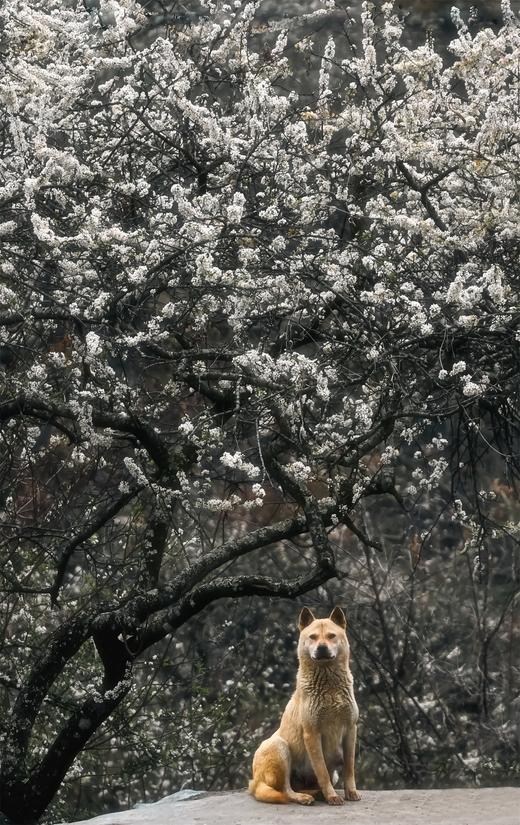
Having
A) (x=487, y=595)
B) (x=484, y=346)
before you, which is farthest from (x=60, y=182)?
(x=487, y=595)

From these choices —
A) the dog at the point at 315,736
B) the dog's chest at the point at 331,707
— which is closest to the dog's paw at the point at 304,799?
the dog at the point at 315,736

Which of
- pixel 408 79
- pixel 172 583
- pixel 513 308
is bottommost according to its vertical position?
pixel 172 583

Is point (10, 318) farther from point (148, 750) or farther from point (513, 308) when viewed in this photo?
point (148, 750)

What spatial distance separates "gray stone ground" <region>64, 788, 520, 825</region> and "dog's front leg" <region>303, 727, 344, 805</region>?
0.23 ft

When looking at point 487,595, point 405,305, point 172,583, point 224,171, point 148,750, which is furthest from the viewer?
point 487,595

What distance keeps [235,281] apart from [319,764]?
2874 millimetres

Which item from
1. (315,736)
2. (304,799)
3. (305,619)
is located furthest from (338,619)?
(304,799)

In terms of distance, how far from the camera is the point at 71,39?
9.23 m

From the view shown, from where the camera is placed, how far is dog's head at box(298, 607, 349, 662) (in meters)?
8.31

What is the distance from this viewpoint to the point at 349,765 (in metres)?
8.45

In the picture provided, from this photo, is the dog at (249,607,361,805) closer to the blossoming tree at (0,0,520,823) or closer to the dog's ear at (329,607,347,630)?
the dog's ear at (329,607,347,630)

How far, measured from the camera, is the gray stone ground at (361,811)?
299 inches

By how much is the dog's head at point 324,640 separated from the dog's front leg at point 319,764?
442 mm

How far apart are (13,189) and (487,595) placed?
38.6 feet
